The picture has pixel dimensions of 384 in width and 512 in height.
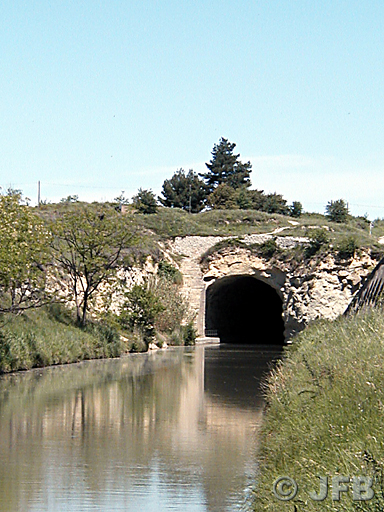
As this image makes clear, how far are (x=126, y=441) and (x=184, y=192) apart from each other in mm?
70317

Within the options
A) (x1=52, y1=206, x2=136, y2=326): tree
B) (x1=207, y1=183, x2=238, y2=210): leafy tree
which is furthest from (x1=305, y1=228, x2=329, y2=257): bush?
(x1=207, y1=183, x2=238, y2=210): leafy tree

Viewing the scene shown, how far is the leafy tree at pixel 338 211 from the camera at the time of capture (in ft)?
243

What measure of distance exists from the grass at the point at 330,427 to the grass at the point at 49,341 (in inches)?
540

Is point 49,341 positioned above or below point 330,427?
below

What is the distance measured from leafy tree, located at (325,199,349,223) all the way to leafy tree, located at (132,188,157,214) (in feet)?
70.9

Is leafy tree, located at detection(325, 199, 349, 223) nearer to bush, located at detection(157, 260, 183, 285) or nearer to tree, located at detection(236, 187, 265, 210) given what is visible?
tree, located at detection(236, 187, 265, 210)

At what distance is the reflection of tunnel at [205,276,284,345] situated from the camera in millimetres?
56000

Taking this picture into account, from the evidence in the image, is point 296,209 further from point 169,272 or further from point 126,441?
point 126,441

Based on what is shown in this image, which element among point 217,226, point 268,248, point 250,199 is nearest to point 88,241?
point 268,248

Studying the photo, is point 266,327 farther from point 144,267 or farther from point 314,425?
point 314,425

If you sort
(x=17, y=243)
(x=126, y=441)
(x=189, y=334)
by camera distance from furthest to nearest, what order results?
1. (x=189, y=334)
2. (x=17, y=243)
3. (x=126, y=441)

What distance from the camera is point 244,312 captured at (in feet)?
202

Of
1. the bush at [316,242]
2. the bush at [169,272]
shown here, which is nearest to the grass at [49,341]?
the bush at [169,272]

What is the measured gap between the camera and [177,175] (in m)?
85.6
